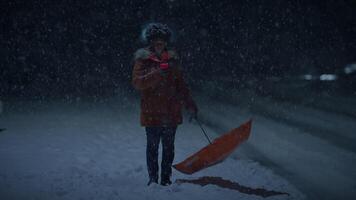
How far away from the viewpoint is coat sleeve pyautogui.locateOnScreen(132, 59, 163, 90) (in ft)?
15.0

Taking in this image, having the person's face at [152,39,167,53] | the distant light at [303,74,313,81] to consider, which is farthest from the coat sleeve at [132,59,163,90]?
the distant light at [303,74,313,81]

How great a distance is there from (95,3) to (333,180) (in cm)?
2255

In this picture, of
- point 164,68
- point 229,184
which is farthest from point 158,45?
point 229,184

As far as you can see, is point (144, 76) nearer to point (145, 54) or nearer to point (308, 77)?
point (145, 54)

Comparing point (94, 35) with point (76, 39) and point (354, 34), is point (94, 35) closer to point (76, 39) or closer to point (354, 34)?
point (76, 39)

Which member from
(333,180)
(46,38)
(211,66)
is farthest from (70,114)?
(211,66)

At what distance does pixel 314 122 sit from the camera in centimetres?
1052

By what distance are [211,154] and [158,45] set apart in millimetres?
1482

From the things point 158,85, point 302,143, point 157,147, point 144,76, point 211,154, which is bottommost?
point 302,143

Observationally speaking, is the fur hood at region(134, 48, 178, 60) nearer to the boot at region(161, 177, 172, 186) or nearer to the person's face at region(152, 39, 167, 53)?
the person's face at region(152, 39, 167, 53)

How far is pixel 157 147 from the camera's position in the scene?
5004 mm

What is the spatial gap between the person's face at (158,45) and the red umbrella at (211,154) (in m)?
1.35

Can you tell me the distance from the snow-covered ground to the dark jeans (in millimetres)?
200

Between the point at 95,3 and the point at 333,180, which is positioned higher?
the point at 95,3
